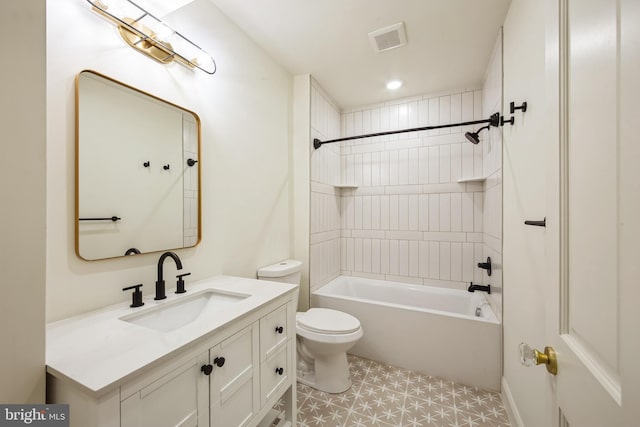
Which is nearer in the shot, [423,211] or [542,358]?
[542,358]

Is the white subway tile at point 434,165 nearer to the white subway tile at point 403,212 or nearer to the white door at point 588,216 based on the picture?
the white subway tile at point 403,212

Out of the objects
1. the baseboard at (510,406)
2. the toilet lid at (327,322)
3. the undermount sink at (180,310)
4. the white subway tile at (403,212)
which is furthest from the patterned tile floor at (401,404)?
the white subway tile at (403,212)

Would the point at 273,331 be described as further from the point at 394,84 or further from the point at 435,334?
the point at 394,84

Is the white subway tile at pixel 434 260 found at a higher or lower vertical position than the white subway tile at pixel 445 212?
lower

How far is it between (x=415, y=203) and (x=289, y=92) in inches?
66.8

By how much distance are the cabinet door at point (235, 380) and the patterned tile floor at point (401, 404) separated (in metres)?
0.69

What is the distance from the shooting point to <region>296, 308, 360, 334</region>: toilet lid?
1.77 m

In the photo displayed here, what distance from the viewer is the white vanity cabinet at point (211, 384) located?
25.2 inches

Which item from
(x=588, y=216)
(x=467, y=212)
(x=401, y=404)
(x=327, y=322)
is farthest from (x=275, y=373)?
(x=467, y=212)

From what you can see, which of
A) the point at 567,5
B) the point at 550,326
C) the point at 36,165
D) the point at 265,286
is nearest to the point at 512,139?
the point at 567,5

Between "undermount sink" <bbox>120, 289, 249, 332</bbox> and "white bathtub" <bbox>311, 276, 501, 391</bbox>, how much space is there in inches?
48.3

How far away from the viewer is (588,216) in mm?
500

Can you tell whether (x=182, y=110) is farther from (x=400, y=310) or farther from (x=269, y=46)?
(x=400, y=310)

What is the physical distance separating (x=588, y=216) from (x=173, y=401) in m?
1.16
